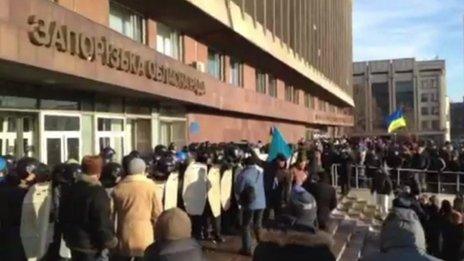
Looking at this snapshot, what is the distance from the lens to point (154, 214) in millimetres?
7234

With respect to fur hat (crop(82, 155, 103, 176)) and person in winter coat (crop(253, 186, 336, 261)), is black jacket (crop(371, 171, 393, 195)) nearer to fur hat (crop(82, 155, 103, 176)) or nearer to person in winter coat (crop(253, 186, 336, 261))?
fur hat (crop(82, 155, 103, 176))

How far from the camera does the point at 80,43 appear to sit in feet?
47.4

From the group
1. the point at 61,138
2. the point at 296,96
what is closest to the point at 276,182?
the point at 61,138

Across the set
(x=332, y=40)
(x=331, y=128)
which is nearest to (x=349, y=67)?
(x=331, y=128)

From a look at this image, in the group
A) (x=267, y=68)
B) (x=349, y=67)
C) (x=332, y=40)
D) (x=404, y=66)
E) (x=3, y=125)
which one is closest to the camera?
(x=3, y=125)

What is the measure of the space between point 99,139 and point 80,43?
4924 mm

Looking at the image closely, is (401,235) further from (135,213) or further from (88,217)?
(135,213)

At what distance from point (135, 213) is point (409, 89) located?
15381cm

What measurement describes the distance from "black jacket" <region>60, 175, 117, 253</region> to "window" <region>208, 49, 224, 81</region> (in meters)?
21.9

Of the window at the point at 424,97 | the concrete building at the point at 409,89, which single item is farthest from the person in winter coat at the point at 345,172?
the window at the point at 424,97

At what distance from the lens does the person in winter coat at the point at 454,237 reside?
1073 cm

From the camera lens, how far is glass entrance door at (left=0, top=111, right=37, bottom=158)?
14461 millimetres

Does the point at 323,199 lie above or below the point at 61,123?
below

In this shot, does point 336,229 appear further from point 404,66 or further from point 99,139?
point 404,66
